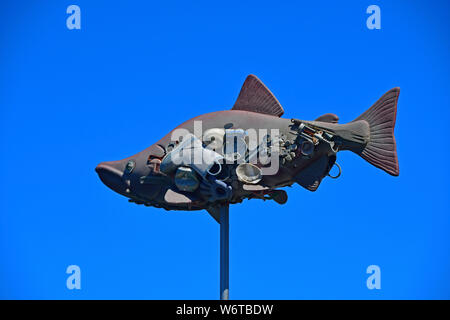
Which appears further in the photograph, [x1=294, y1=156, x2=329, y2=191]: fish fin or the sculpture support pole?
the sculpture support pole

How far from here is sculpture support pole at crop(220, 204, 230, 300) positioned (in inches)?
439

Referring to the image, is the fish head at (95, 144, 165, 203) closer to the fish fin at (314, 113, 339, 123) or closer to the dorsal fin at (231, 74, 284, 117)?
the dorsal fin at (231, 74, 284, 117)

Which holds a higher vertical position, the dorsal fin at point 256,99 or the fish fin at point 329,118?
the dorsal fin at point 256,99

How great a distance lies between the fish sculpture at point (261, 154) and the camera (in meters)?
10.6

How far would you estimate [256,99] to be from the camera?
1122cm

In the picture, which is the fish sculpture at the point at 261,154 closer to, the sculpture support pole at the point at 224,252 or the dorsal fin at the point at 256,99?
the dorsal fin at the point at 256,99

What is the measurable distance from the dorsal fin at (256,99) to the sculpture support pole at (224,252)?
4.78 ft

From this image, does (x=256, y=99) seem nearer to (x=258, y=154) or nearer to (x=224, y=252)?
(x=258, y=154)

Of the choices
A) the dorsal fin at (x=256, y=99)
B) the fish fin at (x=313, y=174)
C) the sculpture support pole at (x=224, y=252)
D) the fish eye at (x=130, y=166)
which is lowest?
the sculpture support pole at (x=224, y=252)

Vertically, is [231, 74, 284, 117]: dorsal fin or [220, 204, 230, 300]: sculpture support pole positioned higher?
[231, 74, 284, 117]: dorsal fin

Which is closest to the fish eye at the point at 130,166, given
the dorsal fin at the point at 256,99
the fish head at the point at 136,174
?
the fish head at the point at 136,174

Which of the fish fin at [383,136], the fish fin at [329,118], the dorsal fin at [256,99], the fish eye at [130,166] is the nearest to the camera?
the fish fin at [383,136]

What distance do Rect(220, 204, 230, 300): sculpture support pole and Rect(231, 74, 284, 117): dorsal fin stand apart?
1456 millimetres

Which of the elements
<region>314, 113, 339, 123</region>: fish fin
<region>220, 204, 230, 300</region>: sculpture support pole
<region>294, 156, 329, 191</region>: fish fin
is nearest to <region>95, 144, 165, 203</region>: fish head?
<region>220, 204, 230, 300</region>: sculpture support pole
